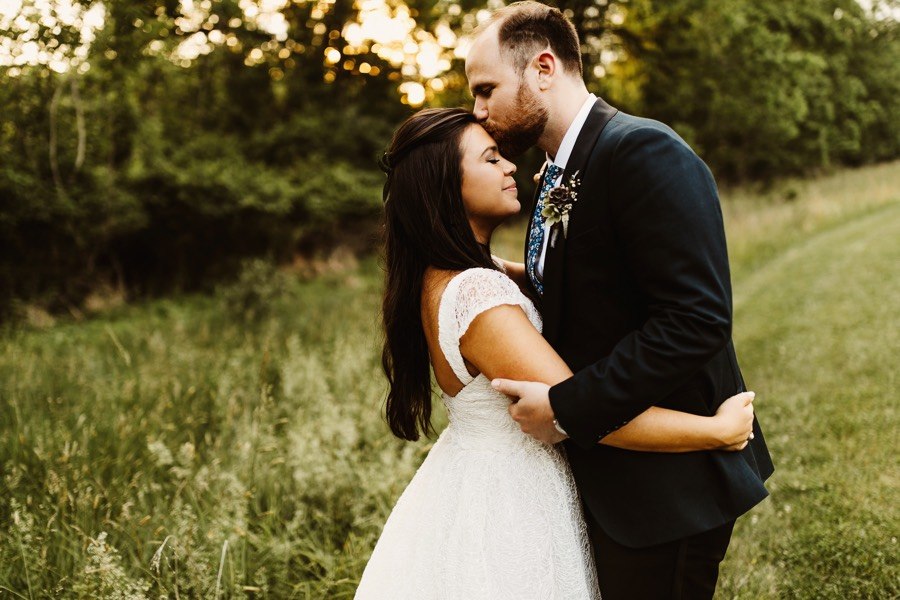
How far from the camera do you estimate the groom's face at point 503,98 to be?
7.27ft

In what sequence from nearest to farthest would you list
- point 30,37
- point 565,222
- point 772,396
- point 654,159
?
point 654,159, point 565,222, point 30,37, point 772,396

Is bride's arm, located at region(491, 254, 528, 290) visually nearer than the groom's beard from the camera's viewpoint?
No

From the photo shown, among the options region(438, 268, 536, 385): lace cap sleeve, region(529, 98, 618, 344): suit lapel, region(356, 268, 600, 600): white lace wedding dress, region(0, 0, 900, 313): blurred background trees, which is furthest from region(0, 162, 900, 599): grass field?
region(0, 0, 900, 313): blurred background trees

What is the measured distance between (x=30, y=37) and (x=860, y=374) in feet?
25.8

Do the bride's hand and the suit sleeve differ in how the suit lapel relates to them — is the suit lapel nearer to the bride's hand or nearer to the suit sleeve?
the suit sleeve

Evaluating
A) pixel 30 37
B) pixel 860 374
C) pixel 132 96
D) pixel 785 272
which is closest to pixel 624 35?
pixel 785 272

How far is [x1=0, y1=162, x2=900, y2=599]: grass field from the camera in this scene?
10.4ft

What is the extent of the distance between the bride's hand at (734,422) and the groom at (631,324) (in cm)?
4

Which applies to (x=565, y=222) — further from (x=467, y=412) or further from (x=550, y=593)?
(x=550, y=593)

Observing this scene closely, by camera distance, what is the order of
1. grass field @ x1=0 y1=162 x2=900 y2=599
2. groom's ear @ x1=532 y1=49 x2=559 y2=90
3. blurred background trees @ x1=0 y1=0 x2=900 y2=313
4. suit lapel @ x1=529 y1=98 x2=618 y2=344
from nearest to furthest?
suit lapel @ x1=529 y1=98 x2=618 y2=344 → groom's ear @ x1=532 y1=49 x2=559 y2=90 → grass field @ x1=0 y1=162 x2=900 y2=599 → blurred background trees @ x1=0 y1=0 x2=900 y2=313

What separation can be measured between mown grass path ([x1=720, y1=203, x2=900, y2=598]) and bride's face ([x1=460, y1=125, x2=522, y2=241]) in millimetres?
2282

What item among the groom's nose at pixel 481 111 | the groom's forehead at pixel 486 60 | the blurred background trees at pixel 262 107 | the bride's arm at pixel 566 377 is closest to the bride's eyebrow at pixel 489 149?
the groom's nose at pixel 481 111

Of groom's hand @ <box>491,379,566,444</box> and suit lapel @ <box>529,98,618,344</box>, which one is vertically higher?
suit lapel @ <box>529,98,618,344</box>

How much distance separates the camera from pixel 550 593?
2021 millimetres
